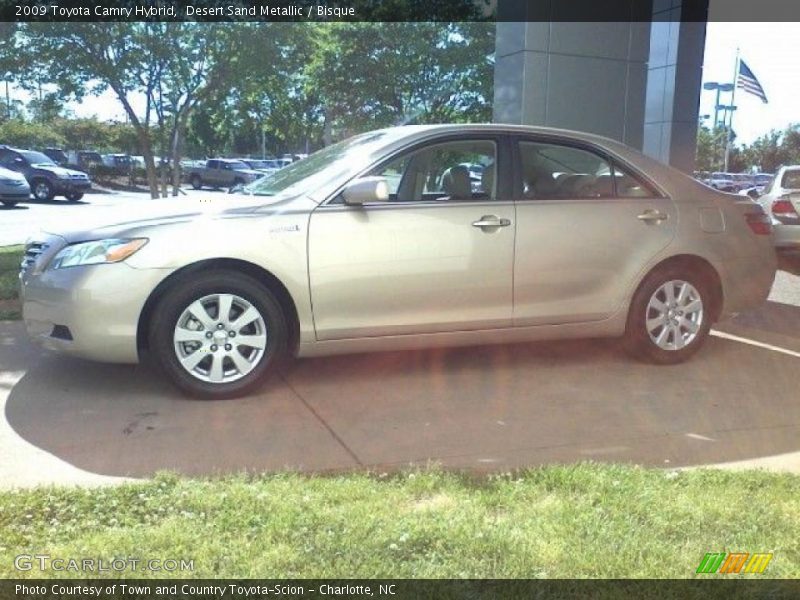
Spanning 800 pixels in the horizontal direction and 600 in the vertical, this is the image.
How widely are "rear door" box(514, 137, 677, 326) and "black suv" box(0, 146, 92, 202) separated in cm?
1903

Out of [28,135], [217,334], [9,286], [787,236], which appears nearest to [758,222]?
A: [217,334]

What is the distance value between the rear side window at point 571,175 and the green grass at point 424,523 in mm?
2255

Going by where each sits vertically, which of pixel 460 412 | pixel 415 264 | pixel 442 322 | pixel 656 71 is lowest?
pixel 460 412

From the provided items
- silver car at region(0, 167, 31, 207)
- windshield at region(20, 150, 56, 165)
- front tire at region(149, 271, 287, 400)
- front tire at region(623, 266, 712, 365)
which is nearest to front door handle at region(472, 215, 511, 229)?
front tire at region(623, 266, 712, 365)

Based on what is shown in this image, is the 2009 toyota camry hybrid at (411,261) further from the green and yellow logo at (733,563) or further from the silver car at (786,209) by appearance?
the silver car at (786,209)

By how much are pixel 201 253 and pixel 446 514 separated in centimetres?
216

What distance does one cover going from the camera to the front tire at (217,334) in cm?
441

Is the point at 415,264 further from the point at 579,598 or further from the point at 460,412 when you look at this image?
the point at 579,598

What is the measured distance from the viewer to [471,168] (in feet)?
16.9

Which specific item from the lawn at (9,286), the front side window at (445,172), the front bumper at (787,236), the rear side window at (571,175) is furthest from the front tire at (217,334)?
the front bumper at (787,236)

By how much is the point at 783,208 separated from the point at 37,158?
18690mm

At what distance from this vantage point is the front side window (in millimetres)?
4953

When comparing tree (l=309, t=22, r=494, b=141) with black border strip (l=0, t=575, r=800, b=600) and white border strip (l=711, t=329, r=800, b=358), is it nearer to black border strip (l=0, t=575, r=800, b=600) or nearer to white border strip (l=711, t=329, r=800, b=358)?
white border strip (l=711, t=329, r=800, b=358)

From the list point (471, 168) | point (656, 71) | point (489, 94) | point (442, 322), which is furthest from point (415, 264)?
point (489, 94)
